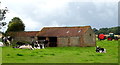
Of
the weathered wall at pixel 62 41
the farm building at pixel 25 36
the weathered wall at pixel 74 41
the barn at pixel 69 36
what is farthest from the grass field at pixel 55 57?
the farm building at pixel 25 36

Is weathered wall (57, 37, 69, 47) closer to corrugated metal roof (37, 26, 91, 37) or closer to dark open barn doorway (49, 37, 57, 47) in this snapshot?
corrugated metal roof (37, 26, 91, 37)

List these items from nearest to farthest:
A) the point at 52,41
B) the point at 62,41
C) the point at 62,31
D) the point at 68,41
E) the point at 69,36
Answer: the point at 68,41 < the point at 69,36 < the point at 62,41 < the point at 62,31 < the point at 52,41

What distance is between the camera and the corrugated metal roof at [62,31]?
178ft

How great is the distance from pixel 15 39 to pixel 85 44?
19.3 m

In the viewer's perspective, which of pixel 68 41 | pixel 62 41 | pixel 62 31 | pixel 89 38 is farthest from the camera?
pixel 62 31

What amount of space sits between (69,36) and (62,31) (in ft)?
12.4

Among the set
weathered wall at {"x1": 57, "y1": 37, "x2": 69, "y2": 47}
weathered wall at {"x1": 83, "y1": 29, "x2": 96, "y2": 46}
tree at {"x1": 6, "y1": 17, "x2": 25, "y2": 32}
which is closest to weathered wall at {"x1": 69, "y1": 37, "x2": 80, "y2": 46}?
weathered wall at {"x1": 57, "y1": 37, "x2": 69, "y2": 47}

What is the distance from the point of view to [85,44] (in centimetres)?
5306

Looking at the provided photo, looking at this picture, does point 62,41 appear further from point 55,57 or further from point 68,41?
point 55,57

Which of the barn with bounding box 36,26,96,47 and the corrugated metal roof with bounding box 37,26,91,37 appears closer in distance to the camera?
the barn with bounding box 36,26,96,47

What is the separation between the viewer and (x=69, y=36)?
5331 centimetres

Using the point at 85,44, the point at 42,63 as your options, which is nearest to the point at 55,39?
the point at 85,44

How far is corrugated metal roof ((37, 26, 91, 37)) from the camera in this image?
178 feet

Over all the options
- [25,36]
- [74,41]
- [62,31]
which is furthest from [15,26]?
[74,41]
